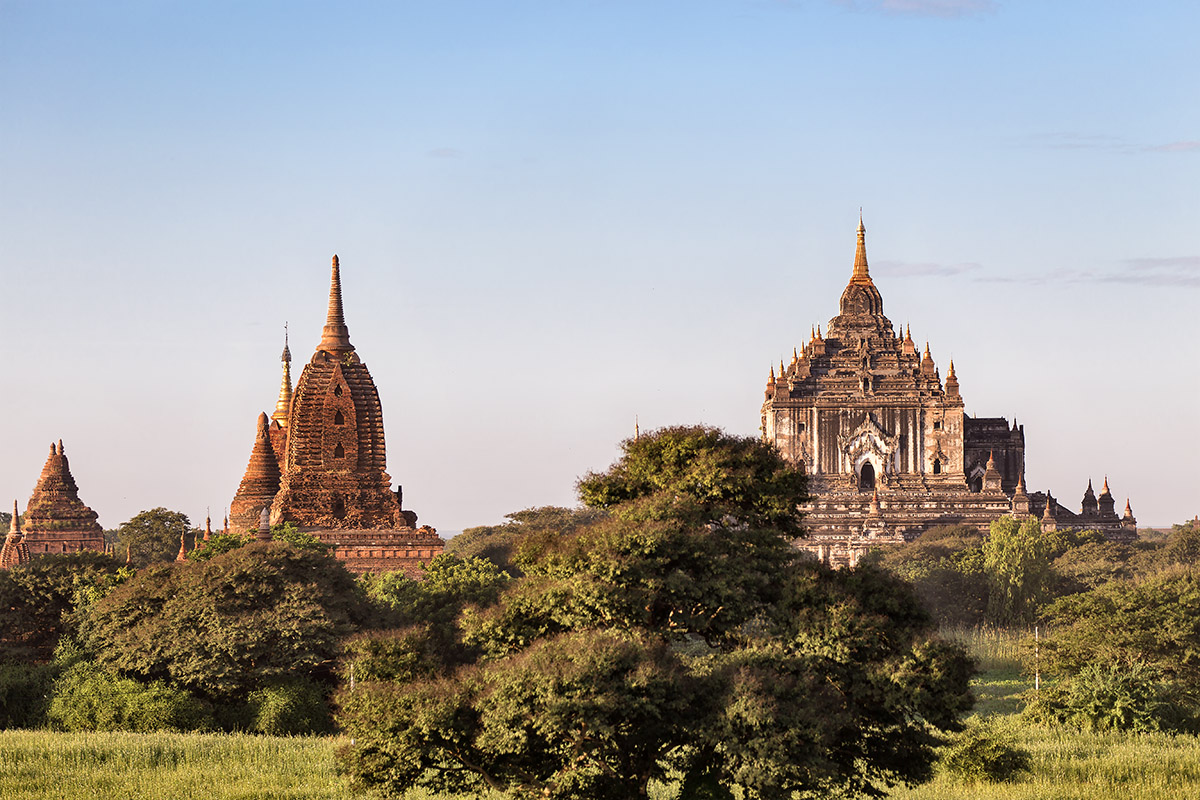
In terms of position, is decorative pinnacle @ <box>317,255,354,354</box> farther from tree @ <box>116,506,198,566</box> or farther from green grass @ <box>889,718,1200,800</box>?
green grass @ <box>889,718,1200,800</box>

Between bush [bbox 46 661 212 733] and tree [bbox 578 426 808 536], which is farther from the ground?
tree [bbox 578 426 808 536]

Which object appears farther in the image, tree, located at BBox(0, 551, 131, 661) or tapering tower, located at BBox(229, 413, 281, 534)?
tapering tower, located at BBox(229, 413, 281, 534)

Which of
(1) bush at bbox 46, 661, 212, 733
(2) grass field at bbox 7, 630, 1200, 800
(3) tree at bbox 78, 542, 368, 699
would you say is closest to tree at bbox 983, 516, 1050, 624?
(2) grass field at bbox 7, 630, 1200, 800

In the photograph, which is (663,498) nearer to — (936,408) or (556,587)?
(556,587)

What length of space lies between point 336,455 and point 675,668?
6097 centimetres

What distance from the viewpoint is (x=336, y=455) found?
85.3 meters

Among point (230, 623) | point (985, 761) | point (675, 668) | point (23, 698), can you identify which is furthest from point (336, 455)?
point (675, 668)

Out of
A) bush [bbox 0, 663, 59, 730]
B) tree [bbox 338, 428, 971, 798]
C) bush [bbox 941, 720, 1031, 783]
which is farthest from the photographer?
bush [bbox 0, 663, 59, 730]

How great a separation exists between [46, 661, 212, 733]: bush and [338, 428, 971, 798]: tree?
1449cm

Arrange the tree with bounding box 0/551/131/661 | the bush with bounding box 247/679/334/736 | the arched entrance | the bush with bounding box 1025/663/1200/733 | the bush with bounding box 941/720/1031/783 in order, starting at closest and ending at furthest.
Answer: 1. the bush with bounding box 941/720/1031/783
2. the bush with bounding box 247/679/334/736
3. the bush with bounding box 1025/663/1200/733
4. the tree with bounding box 0/551/131/661
5. the arched entrance

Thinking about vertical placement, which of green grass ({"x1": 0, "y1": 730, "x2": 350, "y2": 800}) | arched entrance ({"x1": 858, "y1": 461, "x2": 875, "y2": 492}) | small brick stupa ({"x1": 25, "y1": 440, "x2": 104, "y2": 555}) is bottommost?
green grass ({"x1": 0, "y1": 730, "x2": 350, "y2": 800})

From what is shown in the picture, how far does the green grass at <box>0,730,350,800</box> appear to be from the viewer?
3347 cm

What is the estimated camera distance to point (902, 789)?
112ft

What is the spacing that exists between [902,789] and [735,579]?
8.97 metres
